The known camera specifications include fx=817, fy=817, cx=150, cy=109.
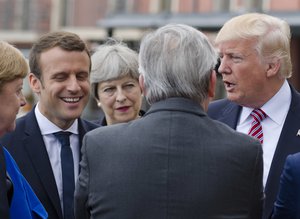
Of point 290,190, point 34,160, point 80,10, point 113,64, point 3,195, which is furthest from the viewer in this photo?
point 80,10

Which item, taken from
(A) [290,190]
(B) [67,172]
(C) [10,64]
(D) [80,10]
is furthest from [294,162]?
(D) [80,10]

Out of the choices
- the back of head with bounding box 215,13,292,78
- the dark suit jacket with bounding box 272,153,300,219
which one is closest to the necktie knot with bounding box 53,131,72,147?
the back of head with bounding box 215,13,292,78

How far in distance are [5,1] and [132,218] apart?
2833 centimetres

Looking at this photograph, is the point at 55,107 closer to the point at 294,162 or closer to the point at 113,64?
the point at 113,64

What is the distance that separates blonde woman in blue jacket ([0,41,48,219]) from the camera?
3.30 metres

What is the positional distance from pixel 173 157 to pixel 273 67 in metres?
1.57

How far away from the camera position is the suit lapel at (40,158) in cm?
A: 416

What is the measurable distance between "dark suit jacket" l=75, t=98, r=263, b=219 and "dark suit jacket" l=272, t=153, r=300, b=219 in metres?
0.25

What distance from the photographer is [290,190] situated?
10.9 ft

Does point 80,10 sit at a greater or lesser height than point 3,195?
lesser

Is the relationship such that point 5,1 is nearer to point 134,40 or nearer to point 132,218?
point 134,40

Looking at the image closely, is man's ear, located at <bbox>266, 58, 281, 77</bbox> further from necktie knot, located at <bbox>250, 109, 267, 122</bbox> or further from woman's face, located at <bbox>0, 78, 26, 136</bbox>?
woman's face, located at <bbox>0, 78, 26, 136</bbox>

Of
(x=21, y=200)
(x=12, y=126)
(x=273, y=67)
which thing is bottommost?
(x=21, y=200)

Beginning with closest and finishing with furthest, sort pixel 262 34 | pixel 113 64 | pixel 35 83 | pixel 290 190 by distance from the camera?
pixel 290 190
pixel 262 34
pixel 35 83
pixel 113 64
